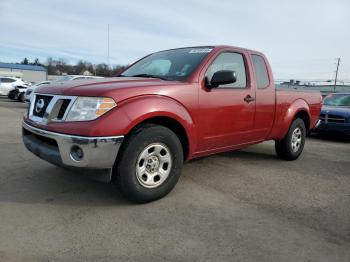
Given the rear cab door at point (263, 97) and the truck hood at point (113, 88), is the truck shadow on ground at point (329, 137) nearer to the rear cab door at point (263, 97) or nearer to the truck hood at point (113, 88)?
the rear cab door at point (263, 97)

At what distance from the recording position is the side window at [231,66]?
13.8 feet

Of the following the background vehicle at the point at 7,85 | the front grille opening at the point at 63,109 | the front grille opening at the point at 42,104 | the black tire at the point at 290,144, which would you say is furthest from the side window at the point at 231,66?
the background vehicle at the point at 7,85

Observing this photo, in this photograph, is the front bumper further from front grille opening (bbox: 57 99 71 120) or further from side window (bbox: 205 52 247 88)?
side window (bbox: 205 52 247 88)

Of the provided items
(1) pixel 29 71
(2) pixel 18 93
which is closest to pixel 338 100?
(2) pixel 18 93

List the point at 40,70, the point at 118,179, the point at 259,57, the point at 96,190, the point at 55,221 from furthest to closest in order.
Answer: the point at 40,70
the point at 259,57
the point at 96,190
the point at 118,179
the point at 55,221

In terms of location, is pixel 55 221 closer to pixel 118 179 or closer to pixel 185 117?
pixel 118 179

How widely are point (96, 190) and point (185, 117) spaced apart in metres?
1.36

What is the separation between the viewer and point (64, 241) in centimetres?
268

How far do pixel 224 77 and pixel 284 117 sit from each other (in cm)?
201

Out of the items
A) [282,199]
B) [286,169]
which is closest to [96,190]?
[282,199]

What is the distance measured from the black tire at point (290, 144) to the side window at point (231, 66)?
1566 mm

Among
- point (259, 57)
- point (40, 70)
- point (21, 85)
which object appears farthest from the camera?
point (40, 70)

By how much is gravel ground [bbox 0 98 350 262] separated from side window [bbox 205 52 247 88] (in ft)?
4.33

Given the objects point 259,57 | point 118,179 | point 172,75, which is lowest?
point 118,179
